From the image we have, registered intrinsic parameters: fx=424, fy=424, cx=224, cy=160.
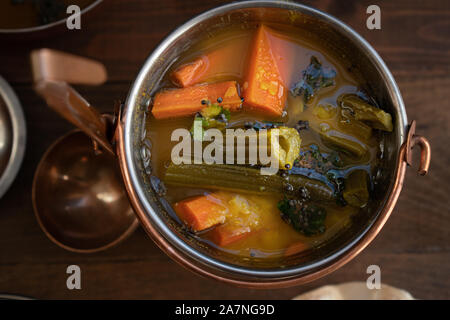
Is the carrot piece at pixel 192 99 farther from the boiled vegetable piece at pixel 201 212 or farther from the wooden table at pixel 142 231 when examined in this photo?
the wooden table at pixel 142 231

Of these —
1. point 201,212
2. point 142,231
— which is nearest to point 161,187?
point 201,212

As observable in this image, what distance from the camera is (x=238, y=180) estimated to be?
127 centimetres

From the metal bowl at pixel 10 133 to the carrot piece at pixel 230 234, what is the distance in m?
0.81

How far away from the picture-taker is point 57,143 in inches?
60.6

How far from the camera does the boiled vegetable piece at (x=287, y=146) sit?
1240 millimetres

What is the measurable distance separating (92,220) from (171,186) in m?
0.44

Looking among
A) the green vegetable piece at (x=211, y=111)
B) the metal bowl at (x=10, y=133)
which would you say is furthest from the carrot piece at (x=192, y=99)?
the metal bowl at (x=10, y=133)

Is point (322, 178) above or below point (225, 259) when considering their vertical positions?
above

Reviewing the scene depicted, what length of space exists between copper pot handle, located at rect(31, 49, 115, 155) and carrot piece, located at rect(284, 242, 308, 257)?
61 cm

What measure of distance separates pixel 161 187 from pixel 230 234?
0.25 meters

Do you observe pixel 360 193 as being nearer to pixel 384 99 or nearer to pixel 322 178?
pixel 322 178

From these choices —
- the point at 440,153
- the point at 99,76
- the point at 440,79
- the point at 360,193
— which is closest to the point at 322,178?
the point at 360,193

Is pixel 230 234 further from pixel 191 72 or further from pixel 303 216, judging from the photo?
pixel 191 72

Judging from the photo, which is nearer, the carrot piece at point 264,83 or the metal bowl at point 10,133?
the carrot piece at point 264,83
